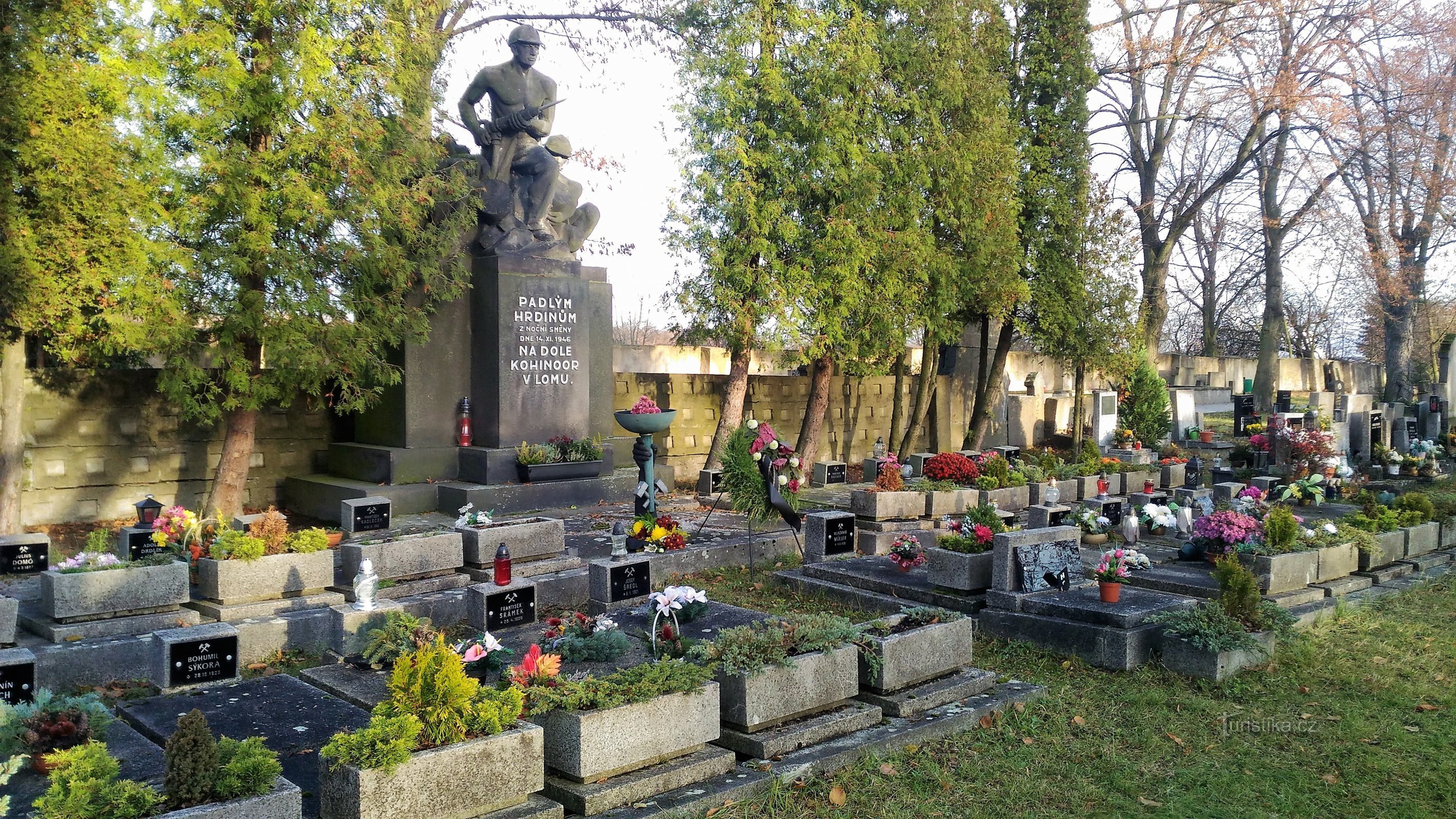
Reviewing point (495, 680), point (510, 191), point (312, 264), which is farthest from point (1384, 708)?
point (510, 191)

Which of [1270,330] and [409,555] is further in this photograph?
[1270,330]

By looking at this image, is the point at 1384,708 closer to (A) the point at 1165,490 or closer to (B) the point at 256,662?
(B) the point at 256,662

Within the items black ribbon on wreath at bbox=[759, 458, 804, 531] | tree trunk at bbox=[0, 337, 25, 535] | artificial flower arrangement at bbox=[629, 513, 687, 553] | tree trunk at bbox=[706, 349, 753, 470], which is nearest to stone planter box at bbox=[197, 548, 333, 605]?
artificial flower arrangement at bbox=[629, 513, 687, 553]

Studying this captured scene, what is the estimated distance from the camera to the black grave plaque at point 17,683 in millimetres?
5105

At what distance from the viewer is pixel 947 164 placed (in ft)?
52.2

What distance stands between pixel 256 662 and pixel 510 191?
8057 mm

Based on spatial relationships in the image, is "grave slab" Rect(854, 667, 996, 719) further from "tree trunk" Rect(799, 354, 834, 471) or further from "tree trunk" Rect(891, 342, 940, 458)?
"tree trunk" Rect(891, 342, 940, 458)

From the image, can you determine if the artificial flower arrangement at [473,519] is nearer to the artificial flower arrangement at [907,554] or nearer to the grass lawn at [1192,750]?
the artificial flower arrangement at [907,554]

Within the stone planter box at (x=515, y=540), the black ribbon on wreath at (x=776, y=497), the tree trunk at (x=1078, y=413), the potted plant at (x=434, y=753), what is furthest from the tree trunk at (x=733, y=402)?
the potted plant at (x=434, y=753)

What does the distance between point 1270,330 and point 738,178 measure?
61.3 ft

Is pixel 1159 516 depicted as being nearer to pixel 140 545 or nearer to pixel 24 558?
pixel 140 545

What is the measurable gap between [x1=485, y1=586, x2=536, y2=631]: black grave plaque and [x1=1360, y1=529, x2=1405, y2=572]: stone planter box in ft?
24.7

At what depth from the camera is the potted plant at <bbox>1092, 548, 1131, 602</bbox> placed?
7141 millimetres

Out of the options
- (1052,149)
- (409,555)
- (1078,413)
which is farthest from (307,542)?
(1078,413)
